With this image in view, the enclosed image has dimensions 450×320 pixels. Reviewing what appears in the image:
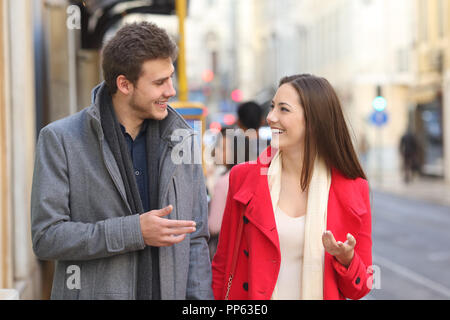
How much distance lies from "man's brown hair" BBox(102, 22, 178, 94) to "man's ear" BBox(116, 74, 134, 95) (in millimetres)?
17

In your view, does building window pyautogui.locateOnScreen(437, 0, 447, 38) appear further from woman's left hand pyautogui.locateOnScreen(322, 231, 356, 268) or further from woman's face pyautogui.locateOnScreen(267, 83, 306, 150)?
woman's left hand pyautogui.locateOnScreen(322, 231, 356, 268)

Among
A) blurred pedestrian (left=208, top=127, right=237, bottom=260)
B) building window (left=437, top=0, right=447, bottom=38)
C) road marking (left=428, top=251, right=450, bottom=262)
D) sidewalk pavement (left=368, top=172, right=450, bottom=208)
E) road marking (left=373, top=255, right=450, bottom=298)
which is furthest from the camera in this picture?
building window (left=437, top=0, right=447, bottom=38)

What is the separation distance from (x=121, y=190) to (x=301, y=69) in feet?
139

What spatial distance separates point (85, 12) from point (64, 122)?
693cm

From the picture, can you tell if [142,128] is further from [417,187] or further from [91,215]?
[417,187]

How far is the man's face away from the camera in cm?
287

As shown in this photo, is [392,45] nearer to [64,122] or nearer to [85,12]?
[85,12]

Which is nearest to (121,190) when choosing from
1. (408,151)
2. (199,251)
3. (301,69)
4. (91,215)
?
(91,215)

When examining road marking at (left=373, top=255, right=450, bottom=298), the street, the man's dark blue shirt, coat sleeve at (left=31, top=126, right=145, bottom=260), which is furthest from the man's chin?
road marking at (left=373, top=255, right=450, bottom=298)

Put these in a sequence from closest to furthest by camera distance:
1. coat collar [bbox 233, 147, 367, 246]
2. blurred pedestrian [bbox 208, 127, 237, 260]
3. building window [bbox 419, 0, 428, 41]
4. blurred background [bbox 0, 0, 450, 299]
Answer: coat collar [bbox 233, 147, 367, 246] → blurred pedestrian [bbox 208, 127, 237, 260] → blurred background [bbox 0, 0, 450, 299] → building window [bbox 419, 0, 428, 41]

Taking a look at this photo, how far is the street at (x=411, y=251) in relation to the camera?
8398 mm

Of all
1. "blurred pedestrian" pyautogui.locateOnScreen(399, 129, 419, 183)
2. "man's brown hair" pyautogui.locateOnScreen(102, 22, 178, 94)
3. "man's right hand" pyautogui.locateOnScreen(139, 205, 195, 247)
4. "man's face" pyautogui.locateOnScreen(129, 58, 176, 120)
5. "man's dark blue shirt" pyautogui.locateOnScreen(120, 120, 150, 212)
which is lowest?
"blurred pedestrian" pyautogui.locateOnScreen(399, 129, 419, 183)
